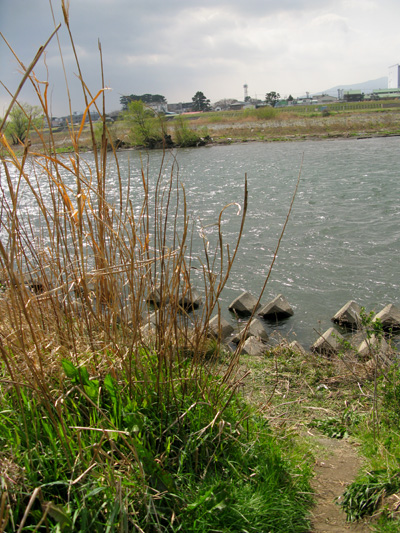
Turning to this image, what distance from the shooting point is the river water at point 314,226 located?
814 centimetres

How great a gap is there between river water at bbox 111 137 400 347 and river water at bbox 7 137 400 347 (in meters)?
0.02

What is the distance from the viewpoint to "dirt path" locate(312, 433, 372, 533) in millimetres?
2000

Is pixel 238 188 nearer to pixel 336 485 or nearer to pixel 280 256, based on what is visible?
pixel 280 256

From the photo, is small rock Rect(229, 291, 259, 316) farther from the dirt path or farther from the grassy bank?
the grassy bank

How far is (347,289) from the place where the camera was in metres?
8.37

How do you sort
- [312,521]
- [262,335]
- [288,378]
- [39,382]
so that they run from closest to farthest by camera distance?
[39,382], [312,521], [288,378], [262,335]

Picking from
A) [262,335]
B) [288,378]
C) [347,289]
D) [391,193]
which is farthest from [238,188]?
[288,378]

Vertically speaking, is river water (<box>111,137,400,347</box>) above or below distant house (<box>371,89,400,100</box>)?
below

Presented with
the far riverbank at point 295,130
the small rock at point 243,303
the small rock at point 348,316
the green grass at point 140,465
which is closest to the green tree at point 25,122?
the green grass at point 140,465

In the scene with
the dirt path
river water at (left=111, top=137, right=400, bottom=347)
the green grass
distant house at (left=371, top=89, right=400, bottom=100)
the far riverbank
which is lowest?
river water at (left=111, top=137, right=400, bottom=347)

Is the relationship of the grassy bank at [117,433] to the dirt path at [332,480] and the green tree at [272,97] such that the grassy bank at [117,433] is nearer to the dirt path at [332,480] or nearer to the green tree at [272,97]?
the dirt path at [332,480]

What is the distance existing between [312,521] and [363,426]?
0.99m

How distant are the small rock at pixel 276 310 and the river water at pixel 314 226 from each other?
0.82ft

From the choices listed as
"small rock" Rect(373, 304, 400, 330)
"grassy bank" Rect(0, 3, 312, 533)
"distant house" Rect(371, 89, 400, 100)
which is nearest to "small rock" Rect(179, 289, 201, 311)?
"grassy bank" Rect(0, 3, 312, 533)
